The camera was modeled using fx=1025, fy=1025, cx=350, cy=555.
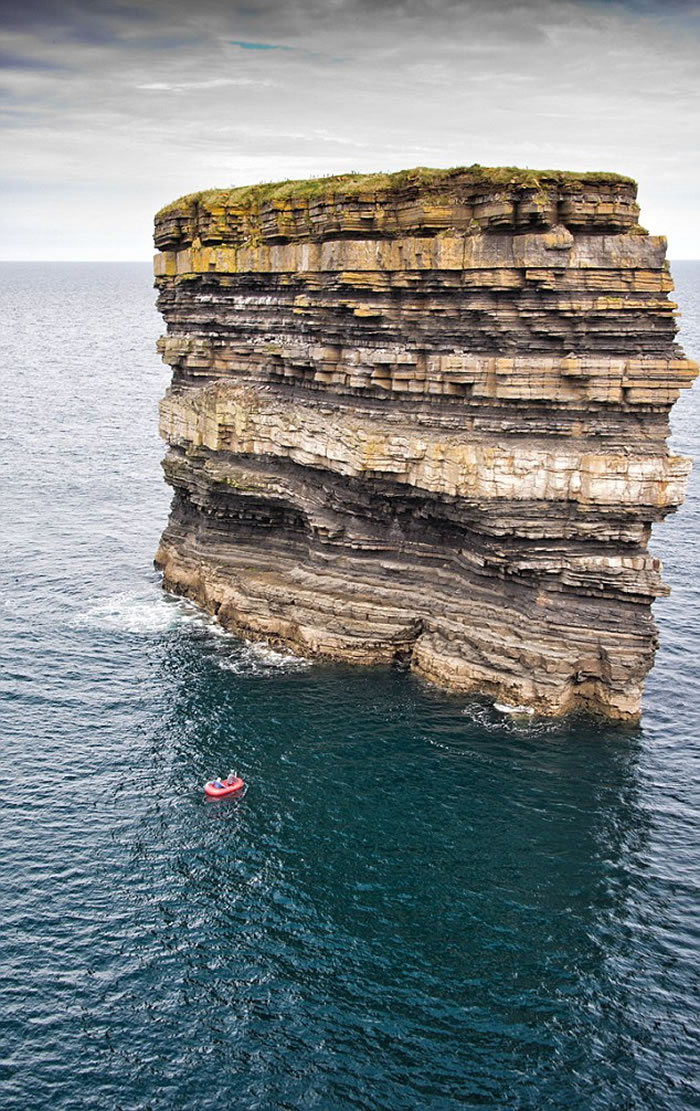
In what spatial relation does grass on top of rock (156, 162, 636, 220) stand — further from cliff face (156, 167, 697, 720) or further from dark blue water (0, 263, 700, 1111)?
dark blue water (0, 263, 700, 1111)

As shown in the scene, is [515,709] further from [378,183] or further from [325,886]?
[378,183]

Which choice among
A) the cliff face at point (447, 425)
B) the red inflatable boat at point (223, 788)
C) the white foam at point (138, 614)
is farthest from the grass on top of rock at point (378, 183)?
the red inflatable boat at point (223, 788)

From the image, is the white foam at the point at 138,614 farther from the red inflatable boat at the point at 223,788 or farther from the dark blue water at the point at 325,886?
the red inflatable boat at the point at 223,788

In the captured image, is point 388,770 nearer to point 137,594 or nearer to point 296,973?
point 296,973

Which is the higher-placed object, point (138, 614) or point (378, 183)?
point (378, 183)

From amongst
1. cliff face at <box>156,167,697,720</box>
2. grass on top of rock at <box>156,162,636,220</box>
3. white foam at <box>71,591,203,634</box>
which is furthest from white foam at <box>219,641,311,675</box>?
grass on top of rock at <box>156,162,636,220</box>

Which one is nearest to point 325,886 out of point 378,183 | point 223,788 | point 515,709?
point 223,788

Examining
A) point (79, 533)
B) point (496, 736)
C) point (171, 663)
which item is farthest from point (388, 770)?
point (79, 533)
